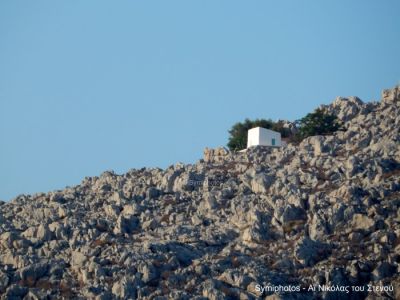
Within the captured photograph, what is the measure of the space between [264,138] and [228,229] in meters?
27.0

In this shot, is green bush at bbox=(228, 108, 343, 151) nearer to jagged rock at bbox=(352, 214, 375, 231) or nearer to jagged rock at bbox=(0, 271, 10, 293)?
jagged rock at bbox=(352, 214, 375, 231)

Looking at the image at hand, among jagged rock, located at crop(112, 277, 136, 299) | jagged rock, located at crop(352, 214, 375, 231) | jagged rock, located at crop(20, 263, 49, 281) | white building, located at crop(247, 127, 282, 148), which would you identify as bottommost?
jagged rock, located at crop(112, 277, 136, 299)

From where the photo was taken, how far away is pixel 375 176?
9750cm

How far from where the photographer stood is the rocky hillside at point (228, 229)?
86688 mm

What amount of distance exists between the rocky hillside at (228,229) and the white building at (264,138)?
30.3 feet

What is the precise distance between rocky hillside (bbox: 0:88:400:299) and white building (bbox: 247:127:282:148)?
9.25 metres

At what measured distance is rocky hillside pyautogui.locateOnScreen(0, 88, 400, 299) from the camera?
284 feet

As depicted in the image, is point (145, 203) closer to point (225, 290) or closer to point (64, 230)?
point (64, 230)

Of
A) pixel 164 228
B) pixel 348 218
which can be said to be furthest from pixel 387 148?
pixel 164 228

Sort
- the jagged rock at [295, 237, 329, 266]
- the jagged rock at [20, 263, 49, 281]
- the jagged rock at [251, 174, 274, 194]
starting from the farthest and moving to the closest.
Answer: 1. the jagged rock at [251, 174, 274, 194]
2. the jagged rock at [20, 263, 49, 281]
3. the jagged rock at [295, 237, 329, 266]

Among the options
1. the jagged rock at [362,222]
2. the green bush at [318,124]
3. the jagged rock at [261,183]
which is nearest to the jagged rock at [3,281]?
the jagged rock at [261,183]

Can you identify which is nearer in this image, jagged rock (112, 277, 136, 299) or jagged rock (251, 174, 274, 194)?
jagged rock (112, 277, 136, 299)

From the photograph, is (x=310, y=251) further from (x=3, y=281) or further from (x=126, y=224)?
(x=3, y=281)

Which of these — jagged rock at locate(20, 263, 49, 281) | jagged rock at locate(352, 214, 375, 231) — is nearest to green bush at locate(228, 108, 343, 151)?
jagged rock at locate(352, 214, 375, 231)
